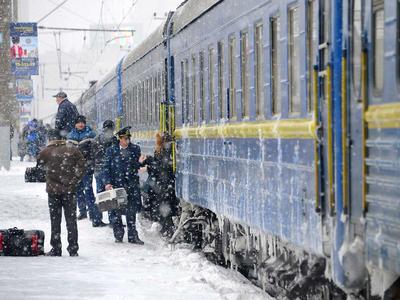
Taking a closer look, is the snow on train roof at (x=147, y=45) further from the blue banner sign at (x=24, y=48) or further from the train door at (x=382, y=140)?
the blue banner sign at (x=24, y=48)

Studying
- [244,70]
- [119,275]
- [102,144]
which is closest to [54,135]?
[119,275]

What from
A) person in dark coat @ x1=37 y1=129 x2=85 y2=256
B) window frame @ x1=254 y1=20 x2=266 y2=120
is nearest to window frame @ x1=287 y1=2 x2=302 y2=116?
window frame @ x1=254 y1=20 x2=266 y2=120

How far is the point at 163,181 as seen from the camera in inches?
592

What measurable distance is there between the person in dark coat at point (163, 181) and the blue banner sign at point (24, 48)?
1771 centimetres

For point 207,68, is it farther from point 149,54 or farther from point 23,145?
point 23,145

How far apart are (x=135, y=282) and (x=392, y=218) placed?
4.90 m

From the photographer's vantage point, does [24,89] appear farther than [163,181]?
Yes

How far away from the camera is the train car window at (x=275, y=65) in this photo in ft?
27.5

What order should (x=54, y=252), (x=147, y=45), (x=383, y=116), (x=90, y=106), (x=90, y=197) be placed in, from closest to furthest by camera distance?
(x=383, y=116) → (x=54, y=252) → (x=90, y=197) → (x=147, y=45) → (x=90, y=106)

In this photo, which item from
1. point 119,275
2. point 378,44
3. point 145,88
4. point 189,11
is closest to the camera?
point 378,44

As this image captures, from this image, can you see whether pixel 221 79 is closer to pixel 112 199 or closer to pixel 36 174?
pixel 112 199

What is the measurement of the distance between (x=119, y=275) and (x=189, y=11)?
13.2 feet

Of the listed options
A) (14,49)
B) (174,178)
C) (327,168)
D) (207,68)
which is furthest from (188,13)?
(14,49)

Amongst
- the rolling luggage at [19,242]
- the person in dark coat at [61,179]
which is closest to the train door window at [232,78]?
the person in dark coat at [61,179]
